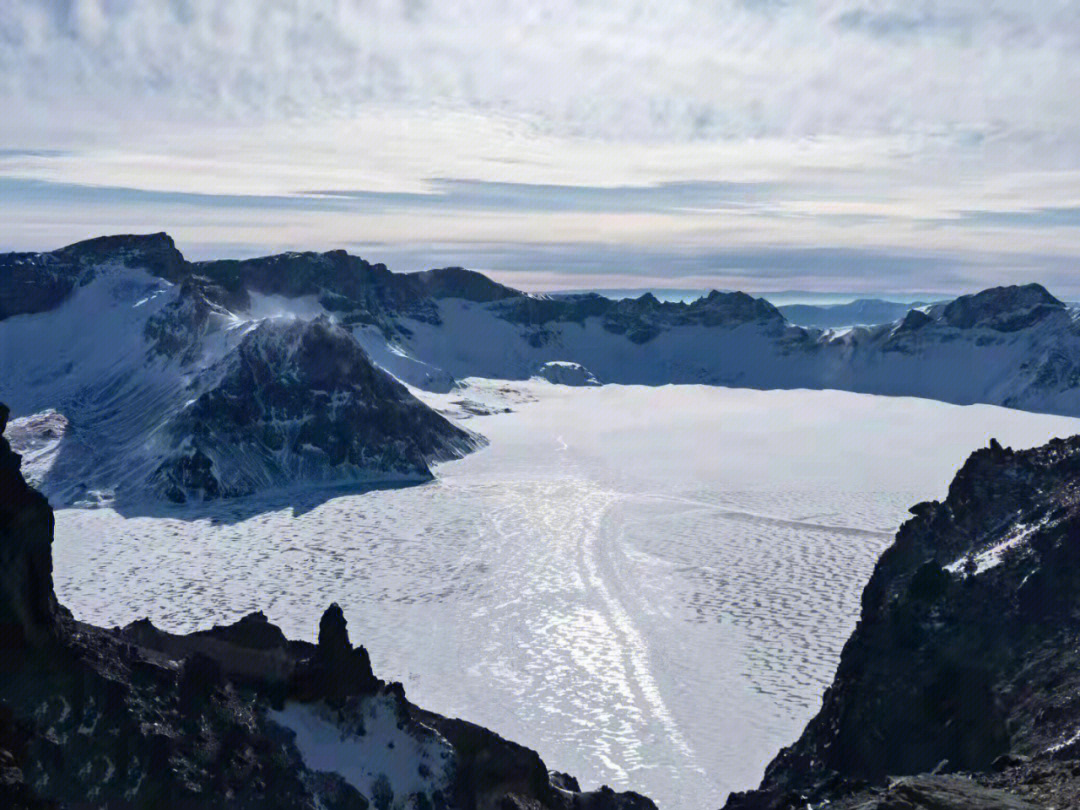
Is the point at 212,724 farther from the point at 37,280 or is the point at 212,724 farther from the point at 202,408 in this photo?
the point at 37,280

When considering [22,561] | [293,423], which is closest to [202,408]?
[293,423]

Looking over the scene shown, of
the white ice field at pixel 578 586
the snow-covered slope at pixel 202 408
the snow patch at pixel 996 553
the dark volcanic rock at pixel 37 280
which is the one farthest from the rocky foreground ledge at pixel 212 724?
the dark volcanic rock at pixel 37 280

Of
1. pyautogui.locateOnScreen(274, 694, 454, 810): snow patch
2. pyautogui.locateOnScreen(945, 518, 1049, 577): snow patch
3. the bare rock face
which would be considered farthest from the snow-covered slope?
pyautogui.locateOnScreen(945, 518, 1049, 577): snow patch

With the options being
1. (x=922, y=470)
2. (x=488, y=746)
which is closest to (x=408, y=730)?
(x=488, y=746)

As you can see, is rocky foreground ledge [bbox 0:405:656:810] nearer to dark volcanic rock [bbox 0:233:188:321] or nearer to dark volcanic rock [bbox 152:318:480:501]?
dark volcanic rock [bbox 152:318:480:501]

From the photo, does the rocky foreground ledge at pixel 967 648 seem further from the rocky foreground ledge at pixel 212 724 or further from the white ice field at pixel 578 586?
the white ice field at pixel 578 586
